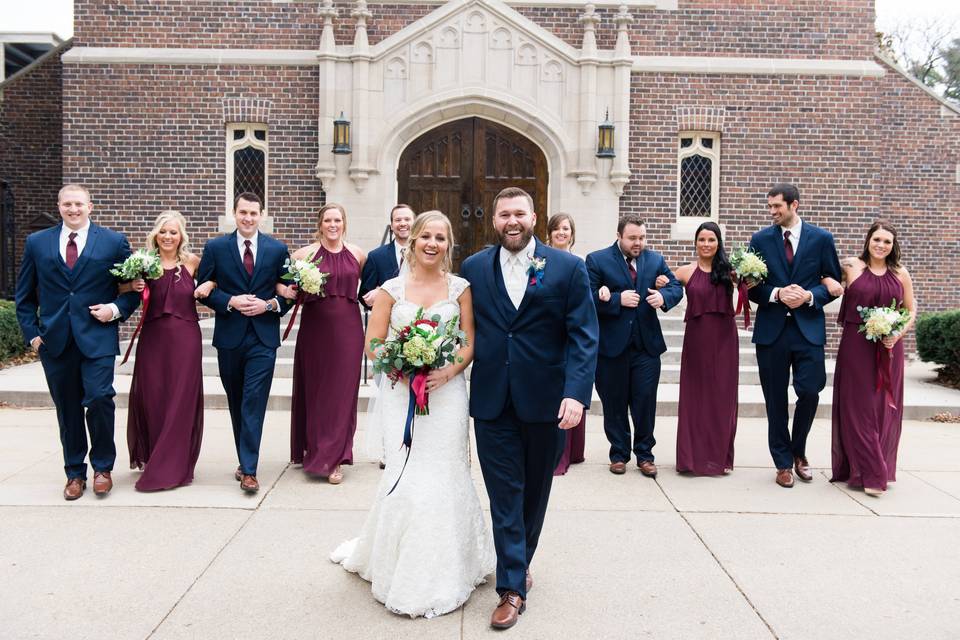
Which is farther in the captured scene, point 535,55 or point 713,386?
point 535,55

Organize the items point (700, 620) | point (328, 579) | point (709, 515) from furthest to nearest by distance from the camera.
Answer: point (709, 515), point (328, 579), point (700, 620)

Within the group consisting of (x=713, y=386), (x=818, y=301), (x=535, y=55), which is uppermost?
(x=535, y=55)

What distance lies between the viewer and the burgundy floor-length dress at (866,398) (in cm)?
654

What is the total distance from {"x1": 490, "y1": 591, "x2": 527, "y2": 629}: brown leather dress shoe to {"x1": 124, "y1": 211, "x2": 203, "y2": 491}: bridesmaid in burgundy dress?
10.5 ft

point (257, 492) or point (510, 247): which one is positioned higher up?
point (510, 247)

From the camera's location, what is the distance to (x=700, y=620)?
416cm

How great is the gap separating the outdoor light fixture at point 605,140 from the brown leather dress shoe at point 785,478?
23.0 ft

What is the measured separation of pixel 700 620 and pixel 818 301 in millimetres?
3278

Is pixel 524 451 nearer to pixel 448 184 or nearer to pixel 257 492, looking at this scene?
pixel 257 492

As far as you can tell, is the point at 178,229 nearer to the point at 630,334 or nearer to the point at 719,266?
the point at 630,334

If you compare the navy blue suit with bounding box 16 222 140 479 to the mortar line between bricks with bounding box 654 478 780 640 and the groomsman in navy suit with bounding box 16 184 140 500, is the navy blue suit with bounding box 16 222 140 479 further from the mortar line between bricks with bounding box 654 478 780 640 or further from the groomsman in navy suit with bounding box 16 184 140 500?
the mortar line between bricks with bounding box 654 478 780 640

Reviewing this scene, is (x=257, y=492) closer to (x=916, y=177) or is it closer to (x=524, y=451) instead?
(x=524, y=451)

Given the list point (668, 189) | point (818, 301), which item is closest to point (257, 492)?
point (818, 301)

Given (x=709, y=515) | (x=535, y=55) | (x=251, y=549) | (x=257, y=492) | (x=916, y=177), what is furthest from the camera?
(x=916, y=177)
